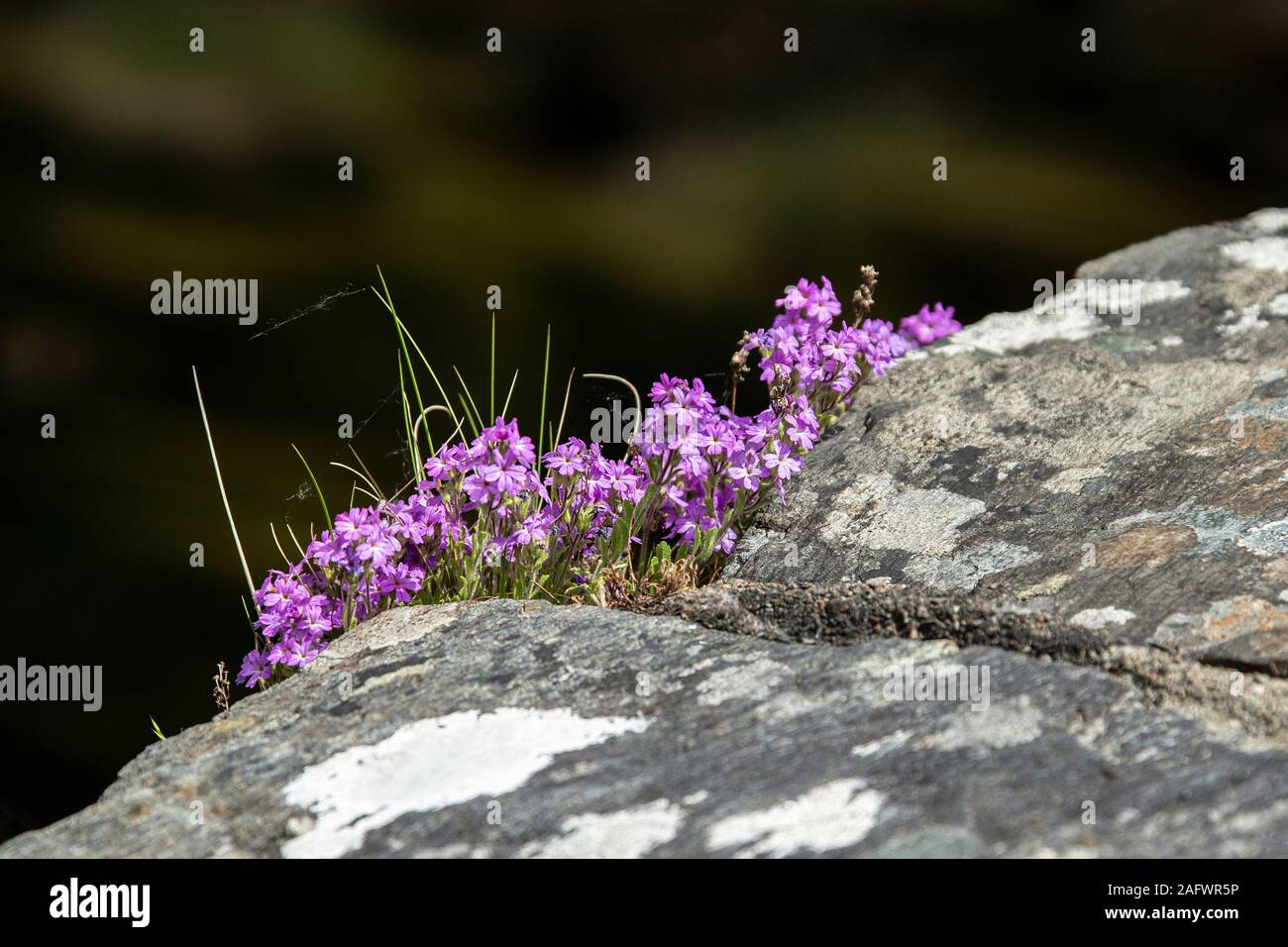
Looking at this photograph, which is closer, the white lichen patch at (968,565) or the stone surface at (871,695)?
the stone surface at (871,695)

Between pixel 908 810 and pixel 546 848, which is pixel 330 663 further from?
pixel 908 810

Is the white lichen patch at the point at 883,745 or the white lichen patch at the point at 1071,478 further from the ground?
the white lichen patch at the point at 1071,478

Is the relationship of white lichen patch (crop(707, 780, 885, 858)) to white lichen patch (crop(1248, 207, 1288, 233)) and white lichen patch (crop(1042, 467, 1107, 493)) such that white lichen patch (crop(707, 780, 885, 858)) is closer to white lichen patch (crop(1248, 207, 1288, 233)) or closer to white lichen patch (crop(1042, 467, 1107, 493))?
white lichen patch (crop(1042, 467, 1107, 493))

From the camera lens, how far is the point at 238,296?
5324 mm

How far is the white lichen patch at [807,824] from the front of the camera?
1.56 m

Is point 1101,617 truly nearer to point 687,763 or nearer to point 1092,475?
point 1092,475

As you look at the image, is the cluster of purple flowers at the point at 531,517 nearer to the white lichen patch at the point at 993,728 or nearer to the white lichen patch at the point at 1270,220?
the white lichen patch at the point at 993,728

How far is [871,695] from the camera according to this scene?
192cm

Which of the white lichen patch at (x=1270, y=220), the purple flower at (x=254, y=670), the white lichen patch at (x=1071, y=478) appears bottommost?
the purple flower at (x=254, y=670)

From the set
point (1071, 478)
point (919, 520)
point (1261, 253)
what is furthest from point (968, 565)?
point (1261, 253)

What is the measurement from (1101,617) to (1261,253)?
2.37 m

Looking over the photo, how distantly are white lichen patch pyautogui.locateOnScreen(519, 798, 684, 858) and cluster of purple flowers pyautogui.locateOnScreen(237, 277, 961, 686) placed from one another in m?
1.00

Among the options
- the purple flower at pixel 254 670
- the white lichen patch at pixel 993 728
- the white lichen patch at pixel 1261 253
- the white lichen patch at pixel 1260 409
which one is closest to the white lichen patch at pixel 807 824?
the white lichen patch at pixel 993 728
